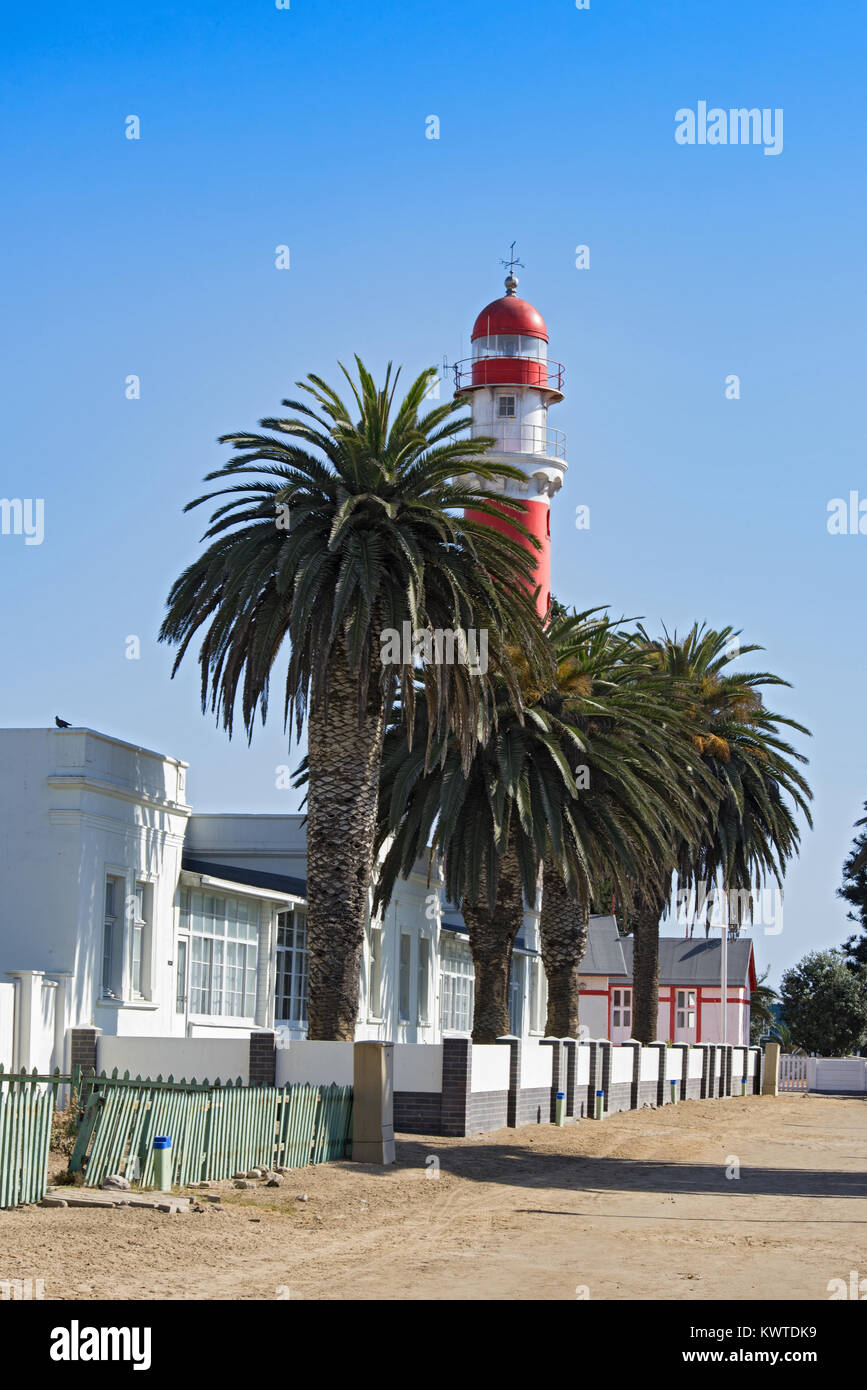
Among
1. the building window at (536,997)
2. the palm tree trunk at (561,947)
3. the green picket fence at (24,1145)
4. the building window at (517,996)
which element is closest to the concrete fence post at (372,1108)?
the green picket fence at (24,1145)

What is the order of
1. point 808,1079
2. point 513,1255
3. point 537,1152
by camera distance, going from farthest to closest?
point 808,1079 < point 537,1152 < point 513,1255

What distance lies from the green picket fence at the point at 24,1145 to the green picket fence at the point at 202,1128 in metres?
1.33

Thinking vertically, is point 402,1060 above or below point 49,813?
below

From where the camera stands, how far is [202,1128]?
1769 cm

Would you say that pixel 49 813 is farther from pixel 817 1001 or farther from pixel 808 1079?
pixel 817 1001

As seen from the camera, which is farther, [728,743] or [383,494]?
[728,743]

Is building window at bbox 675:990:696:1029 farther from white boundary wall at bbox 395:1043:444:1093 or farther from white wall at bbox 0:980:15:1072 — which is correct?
white wall at bbox 0:980:15:1072

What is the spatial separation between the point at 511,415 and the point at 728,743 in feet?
38.8

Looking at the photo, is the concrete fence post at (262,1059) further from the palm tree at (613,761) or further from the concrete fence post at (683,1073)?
the concrete fence post at (683,1073)

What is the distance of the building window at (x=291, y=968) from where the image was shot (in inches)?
1382

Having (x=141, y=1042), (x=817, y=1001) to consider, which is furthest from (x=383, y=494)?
(x=817, y=1001)

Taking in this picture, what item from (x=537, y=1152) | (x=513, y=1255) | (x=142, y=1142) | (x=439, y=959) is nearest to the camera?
(x=513, y=1255)

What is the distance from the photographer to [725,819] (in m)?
43.9

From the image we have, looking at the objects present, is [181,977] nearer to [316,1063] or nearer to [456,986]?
[316,1063]
